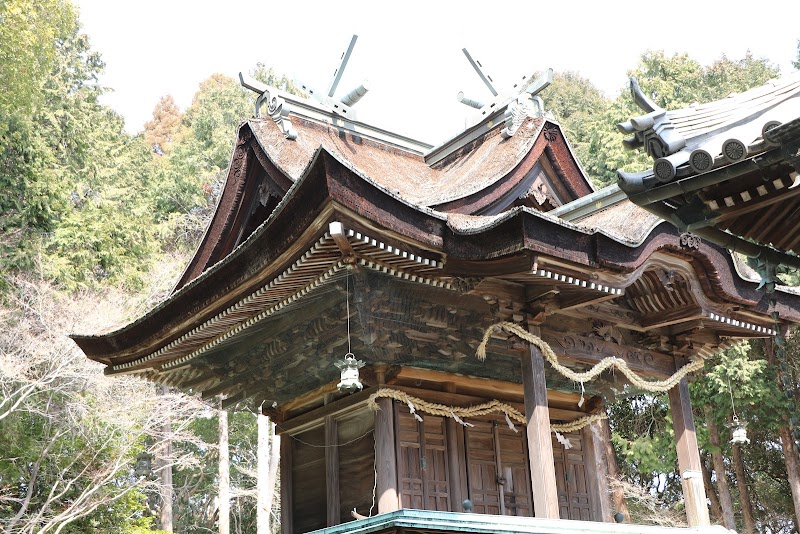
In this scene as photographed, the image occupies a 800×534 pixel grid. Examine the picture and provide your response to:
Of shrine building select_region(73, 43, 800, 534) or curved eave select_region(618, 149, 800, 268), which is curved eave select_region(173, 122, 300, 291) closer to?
shrine building select_region(73, 43, 800, 534)

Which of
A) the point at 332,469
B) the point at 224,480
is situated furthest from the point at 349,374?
the point at 224,480

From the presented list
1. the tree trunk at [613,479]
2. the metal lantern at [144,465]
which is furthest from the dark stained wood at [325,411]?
the metal lantern at [144,465]

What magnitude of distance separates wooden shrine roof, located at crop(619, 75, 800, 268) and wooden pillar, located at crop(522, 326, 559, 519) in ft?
11.3

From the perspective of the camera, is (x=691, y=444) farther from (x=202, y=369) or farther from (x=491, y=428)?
(x=202, y=369)

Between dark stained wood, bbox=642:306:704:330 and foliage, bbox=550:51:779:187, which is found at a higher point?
foliage, bbox=550:51:779:187

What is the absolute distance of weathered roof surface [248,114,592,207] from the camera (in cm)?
971

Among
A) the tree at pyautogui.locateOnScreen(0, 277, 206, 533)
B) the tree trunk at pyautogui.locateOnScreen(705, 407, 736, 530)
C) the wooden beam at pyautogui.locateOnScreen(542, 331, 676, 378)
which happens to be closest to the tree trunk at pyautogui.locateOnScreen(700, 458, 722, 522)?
the tree trunk at pyautogui.locateOnScreen(705, 407, 736, 530)

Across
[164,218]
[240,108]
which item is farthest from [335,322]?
[240,108]

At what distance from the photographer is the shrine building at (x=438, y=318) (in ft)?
24.4

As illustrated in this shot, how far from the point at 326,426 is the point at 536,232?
13.1 ft

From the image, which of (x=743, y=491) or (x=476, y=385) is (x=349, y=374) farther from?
(x=743, y=491)

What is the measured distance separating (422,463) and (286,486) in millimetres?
2264

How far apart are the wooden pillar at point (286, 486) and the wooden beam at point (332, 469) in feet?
2.75

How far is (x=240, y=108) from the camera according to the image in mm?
33062
